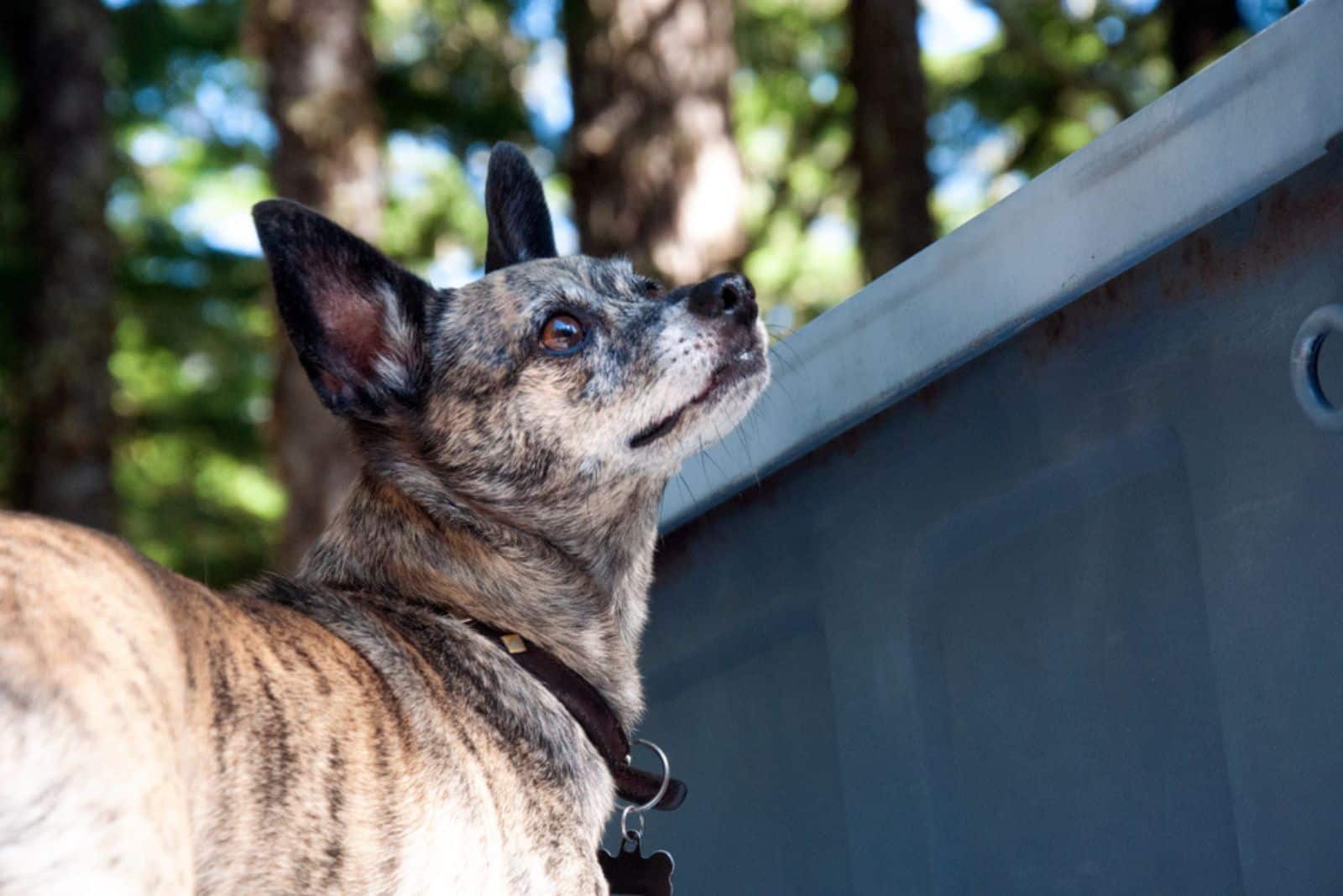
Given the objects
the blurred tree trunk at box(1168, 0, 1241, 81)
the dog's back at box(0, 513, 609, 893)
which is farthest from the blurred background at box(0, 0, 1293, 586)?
the dog's back at box(0, 513, 609, 893)

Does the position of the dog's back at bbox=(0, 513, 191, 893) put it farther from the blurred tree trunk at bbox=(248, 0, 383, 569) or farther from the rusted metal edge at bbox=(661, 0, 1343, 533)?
the blurred tree trunk at bbox=(248, 0, 383, 569)

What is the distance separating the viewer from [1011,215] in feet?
7.44

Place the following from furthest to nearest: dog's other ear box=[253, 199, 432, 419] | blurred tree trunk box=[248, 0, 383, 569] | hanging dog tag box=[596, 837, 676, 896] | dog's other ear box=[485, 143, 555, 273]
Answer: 1. blurred tree trunk box=[248, 0, 383, 569]
2. dog's other ear box=[485, 143, 555, 273]
3. dog's other ear box=[253, 199, 432, 419]
4. hanging dog tag box=[596, 837, 676, 896]

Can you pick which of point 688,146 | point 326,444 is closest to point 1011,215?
point 688,146

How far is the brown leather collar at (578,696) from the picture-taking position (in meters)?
3.14

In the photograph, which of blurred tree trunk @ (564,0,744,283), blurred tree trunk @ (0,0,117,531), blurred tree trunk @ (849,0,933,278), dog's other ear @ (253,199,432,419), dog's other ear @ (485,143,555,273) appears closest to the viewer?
dog's other ear @ (253,199,432,419)

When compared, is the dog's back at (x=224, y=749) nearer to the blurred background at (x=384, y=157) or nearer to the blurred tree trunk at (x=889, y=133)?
the blurred background at (x=384, y=157)

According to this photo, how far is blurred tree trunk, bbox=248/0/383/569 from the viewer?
975cm

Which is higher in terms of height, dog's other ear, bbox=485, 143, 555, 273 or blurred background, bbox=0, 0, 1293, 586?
blurred background, bbox=0, 0, 1293, 586

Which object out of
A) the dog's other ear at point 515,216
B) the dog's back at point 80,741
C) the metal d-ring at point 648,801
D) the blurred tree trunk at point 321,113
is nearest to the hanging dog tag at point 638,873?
the metal d-ring at point 648,801

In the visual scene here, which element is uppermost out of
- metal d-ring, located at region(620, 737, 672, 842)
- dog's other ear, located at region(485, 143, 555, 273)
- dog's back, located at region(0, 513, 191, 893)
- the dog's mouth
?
dog's other ear, located at region(485, 143, 555, 273)

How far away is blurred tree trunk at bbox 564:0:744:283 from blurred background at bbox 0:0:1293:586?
0.05 ft

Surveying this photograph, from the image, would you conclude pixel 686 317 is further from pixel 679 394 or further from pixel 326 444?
pixel 326 444

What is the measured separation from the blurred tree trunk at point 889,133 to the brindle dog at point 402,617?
6.93m
